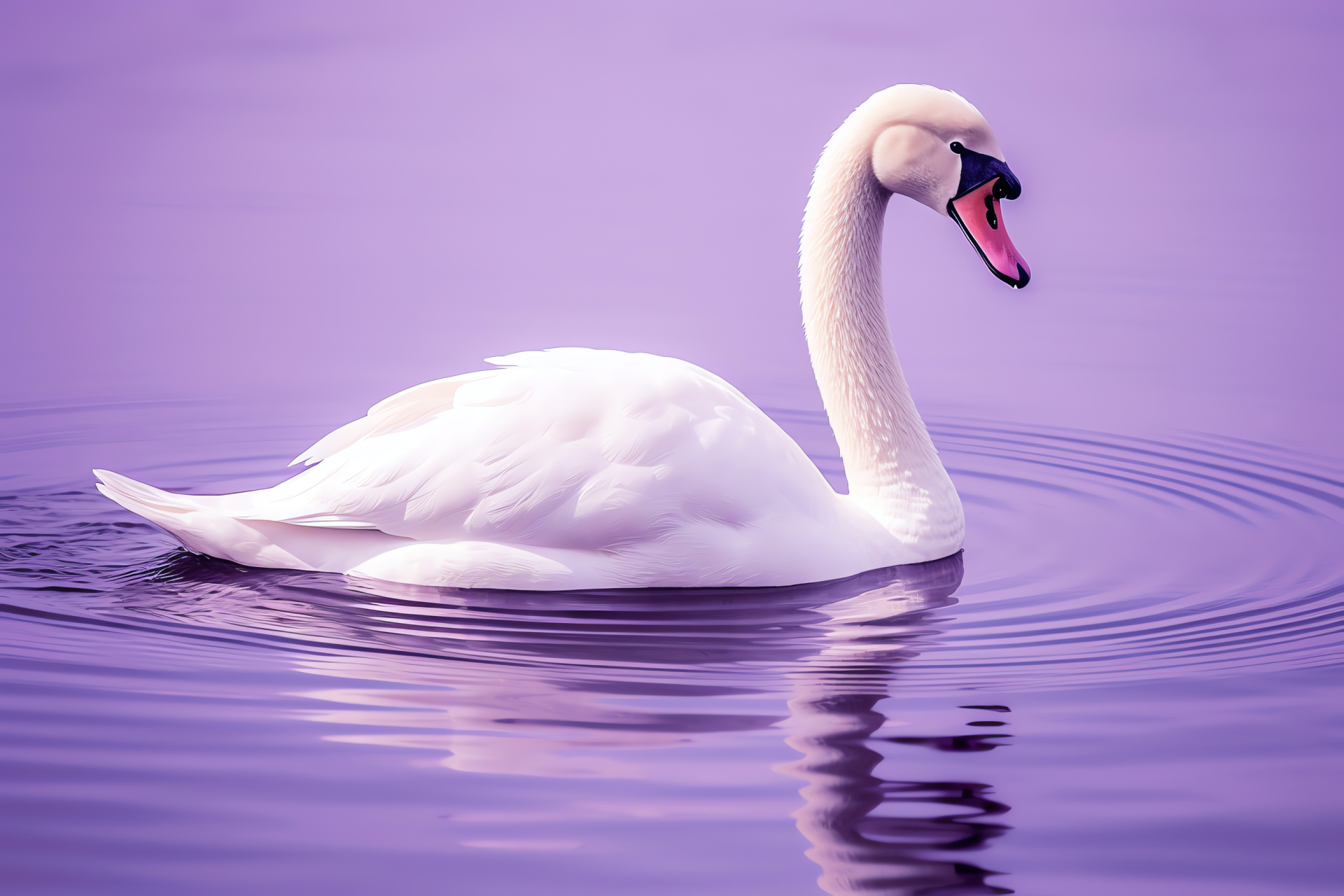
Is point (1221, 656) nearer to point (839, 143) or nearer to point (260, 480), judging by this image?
point (839, 143)

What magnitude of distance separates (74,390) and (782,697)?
6.01 metres

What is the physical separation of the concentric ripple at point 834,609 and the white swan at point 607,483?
134 millimetres

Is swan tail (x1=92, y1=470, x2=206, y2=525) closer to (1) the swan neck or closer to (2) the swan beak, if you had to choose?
(1) the swan neck

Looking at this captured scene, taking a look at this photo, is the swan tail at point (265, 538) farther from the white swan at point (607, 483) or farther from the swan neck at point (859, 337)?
the swan neck at point (859, 337)

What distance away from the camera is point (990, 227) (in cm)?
741

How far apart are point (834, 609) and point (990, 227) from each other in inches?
75.6

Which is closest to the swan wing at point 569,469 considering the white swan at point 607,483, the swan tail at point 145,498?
the white swan at point 607,483

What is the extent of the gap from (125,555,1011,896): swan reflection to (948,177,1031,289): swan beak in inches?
52.2

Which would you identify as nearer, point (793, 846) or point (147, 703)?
point (793, 846)

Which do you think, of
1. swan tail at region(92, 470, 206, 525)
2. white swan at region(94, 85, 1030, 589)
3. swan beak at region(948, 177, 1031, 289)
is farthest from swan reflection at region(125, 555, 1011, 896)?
swan beak at region(948, 177, 1031, 289)

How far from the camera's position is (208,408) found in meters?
9.93

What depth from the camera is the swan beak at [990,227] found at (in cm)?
737

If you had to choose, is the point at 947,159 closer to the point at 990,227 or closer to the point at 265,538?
the point at 990,227

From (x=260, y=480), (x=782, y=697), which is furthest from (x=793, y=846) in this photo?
(x=260, y=480)
